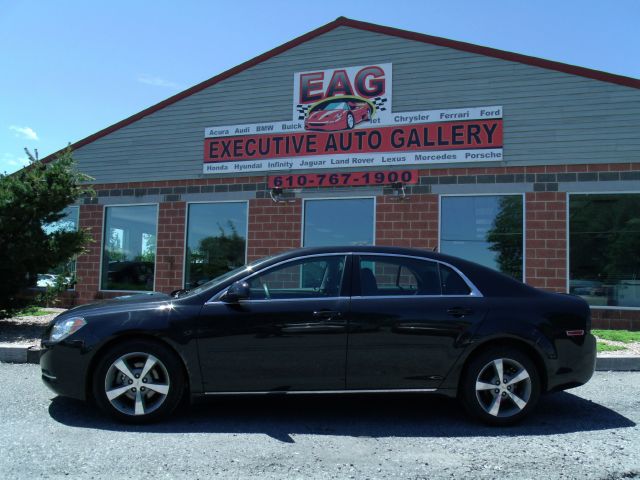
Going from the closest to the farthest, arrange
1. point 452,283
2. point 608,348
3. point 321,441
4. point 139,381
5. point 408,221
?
point 321,441
point 139,381
point 452,283
point 608,348
point 408,221

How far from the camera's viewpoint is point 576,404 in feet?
17.9

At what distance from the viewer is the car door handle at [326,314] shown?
179 inches

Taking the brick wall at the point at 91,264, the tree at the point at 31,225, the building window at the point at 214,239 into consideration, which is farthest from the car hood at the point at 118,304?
the brick wall at the point at 91,264

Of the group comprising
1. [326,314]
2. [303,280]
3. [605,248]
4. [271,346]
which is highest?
[605,248]

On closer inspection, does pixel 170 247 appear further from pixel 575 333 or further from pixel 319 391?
pixel 575 333

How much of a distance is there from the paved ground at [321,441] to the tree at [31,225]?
13.7 feet

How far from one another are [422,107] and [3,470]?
31.9ft

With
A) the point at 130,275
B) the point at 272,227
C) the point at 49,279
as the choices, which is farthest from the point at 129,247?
the point at 272,227

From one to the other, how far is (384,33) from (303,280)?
8336 mm

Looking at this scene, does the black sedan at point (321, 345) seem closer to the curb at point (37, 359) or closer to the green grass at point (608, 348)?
the curb at point (37, 359)

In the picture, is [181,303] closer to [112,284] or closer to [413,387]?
[413,387]

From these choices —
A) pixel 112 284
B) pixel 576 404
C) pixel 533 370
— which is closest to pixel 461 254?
pixel 576 404

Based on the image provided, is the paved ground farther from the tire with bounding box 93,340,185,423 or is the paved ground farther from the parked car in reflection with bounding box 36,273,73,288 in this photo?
the parked car in reflection with bounding box 36,273,73,288

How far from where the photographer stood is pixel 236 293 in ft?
14.8
